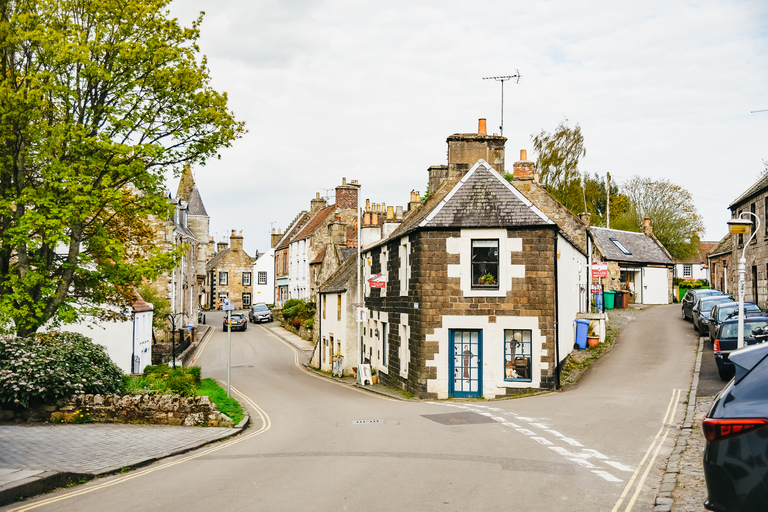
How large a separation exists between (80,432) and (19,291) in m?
5.35

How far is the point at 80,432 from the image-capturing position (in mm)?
14055

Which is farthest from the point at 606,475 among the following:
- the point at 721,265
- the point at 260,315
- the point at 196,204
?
the point at 260,315

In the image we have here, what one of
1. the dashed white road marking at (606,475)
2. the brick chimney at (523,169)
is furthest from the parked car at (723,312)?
the dashed white road marking at (606,475)

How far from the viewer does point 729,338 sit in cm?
1966

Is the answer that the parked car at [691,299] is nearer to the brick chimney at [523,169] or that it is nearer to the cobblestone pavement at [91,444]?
the brick chimney at [523,169]

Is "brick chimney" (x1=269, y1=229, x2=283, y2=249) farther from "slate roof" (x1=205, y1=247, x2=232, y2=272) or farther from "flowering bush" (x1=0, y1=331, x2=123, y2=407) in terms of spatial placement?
"flowering bush" (x1=0, y1=331, x2=123, y2=407)

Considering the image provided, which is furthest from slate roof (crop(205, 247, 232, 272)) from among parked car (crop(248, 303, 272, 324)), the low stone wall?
the low stone wall

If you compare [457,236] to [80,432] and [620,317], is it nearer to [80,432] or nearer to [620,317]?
[80,432]

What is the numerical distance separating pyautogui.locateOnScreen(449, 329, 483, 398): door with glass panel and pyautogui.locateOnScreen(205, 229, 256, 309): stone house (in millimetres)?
69121

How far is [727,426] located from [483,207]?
18415 mm

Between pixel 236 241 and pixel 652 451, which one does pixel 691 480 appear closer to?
pixel 652 451

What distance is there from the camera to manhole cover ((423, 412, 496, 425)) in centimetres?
1575

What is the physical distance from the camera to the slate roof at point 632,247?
51487mm

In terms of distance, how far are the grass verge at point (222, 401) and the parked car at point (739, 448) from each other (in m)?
13.4
